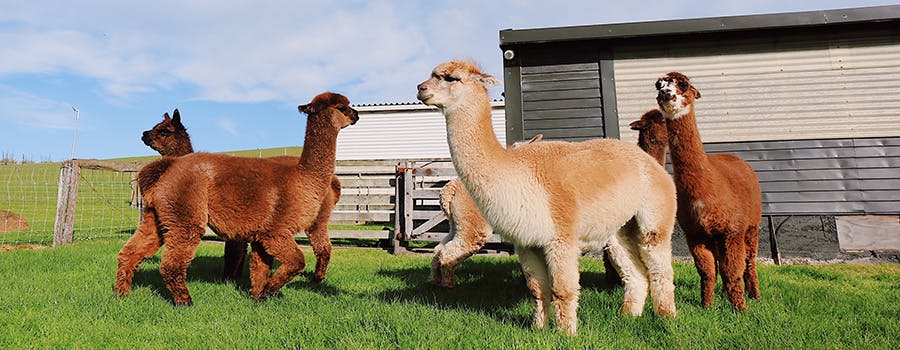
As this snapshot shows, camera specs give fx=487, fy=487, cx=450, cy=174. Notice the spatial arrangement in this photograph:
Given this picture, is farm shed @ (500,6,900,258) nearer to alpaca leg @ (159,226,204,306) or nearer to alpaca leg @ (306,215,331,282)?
alpaca leg @ (306,215,331,282)

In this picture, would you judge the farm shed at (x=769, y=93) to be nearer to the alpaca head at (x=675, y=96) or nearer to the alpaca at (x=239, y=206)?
the alpaca head at (x=675, y=96)

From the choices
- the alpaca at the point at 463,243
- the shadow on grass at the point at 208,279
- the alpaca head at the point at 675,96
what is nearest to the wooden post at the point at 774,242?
the alpaca at the point at 463,243

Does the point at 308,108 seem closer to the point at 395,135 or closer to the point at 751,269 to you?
the point at 751,269

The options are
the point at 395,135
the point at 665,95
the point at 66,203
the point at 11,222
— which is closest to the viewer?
the point at 665,95

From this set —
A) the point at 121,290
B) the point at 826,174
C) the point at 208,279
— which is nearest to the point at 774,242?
the point at 826,174

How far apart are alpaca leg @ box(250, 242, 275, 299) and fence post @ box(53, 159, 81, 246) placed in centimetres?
674

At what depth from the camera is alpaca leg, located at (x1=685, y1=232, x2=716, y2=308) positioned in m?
4.33

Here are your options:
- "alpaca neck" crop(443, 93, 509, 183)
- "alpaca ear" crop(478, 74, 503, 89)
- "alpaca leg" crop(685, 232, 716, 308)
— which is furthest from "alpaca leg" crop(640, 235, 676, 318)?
"alpaca ear" crop(478, 74, 503, 89)

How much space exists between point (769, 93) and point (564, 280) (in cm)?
760

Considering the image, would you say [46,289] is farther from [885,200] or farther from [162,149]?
[885,200]

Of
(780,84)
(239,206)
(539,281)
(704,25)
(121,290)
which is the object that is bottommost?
(121,290)

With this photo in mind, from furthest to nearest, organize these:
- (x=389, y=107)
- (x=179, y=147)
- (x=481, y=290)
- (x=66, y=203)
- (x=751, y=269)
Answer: (x=389, y=107), (x=66, y=203), (x=179, y=147), (x=481, y=290), (x=751, y=269)

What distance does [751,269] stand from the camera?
4.79 meters

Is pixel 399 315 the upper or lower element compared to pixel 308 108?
lower
